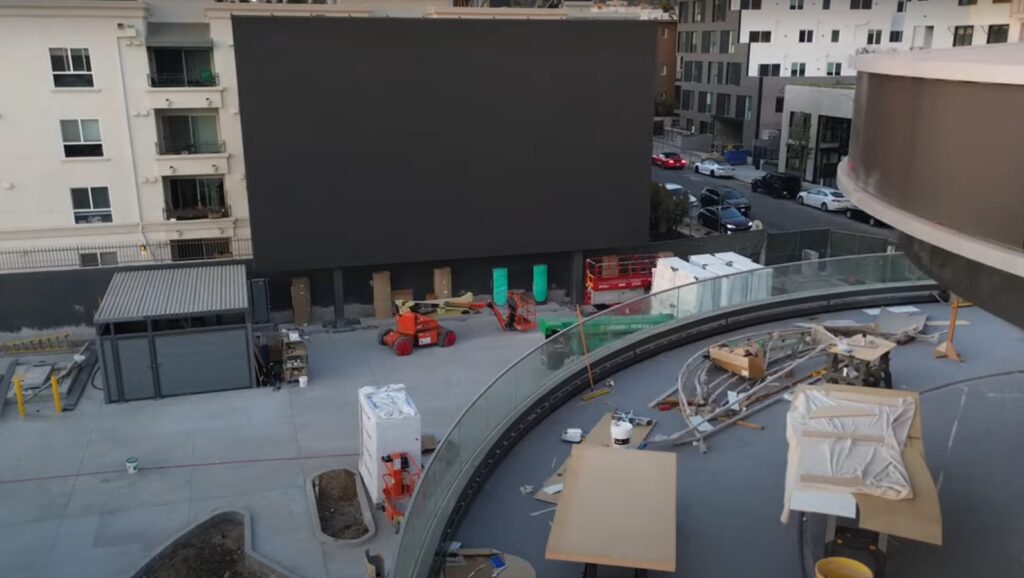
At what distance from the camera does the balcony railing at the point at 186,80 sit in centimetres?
3012

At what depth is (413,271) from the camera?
3105cm

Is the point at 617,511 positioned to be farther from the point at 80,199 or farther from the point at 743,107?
the point at 743,107

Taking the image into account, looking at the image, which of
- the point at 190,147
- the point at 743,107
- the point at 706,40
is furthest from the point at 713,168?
the point at 190,147

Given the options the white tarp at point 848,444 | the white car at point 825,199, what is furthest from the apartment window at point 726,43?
the white tarp at point 848,444

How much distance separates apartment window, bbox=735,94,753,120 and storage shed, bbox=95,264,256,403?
5047 centimetres

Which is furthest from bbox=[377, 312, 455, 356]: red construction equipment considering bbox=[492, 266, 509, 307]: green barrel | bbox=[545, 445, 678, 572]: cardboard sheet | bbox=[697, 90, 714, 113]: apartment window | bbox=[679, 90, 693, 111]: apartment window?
bbox=[679, 90, 693, 111]: apartment window

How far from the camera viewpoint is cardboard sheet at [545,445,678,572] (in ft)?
22.7

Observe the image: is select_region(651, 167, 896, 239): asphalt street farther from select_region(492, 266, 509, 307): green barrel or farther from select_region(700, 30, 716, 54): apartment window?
select_region(492, 266, 509, 307): green barrel

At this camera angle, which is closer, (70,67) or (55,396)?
(55,396)

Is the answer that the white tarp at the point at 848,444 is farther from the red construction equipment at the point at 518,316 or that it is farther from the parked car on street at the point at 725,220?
the parked car on street at the point at 725,220

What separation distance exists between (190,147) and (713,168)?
37.8 meters

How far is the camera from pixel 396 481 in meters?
17.3

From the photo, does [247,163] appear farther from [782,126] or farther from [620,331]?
[782,126]

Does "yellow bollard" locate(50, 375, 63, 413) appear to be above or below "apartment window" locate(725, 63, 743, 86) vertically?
below
